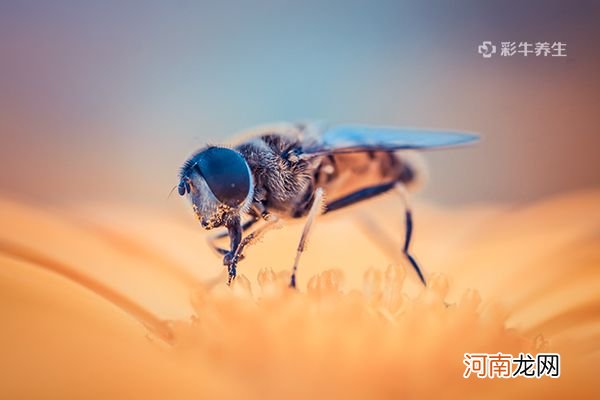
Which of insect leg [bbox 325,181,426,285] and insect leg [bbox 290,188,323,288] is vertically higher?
insect leg [bbox 325,181,426,285]

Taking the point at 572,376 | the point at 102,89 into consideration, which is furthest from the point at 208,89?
the point at 572,376

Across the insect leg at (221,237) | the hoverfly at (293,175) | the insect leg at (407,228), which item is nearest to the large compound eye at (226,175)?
the hoverfly at (293,175)

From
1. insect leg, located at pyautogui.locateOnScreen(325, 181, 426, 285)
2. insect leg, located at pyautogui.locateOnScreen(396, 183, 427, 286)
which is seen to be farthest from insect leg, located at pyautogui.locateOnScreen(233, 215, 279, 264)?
insect leg, located at pyautogui.locateOnScreen(396, 183, 427, 286)

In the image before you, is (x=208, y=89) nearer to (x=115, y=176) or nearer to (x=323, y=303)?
(x=115, y=176)

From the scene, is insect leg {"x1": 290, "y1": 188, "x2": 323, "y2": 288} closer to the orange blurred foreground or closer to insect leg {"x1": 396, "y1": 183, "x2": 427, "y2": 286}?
the orange blurred foreground

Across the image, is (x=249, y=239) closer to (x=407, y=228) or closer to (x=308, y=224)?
(x=308, y=224)

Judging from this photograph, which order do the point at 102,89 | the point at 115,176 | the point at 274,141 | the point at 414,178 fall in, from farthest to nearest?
the point at 115,176 → the point at 102,89 → the point at 414,178 → the point at 274,141
